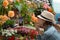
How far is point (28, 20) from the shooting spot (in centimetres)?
250

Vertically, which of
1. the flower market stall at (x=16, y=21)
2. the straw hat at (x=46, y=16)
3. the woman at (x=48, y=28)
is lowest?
the woman at (x=48, y=28)

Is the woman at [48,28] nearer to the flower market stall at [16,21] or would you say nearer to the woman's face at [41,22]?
the woman's face at [41,22]

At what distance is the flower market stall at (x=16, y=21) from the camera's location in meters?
2.16

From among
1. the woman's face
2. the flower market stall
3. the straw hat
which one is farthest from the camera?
the straw hat

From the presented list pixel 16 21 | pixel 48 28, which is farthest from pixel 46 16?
pixel 16 21

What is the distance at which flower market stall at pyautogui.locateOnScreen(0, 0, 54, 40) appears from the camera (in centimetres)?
216

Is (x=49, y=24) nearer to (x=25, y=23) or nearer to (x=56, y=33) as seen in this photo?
(x=56, y=33)

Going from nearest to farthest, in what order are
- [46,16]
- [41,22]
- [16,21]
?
1. [16,21]
2. [41,22]
3. [46,16]

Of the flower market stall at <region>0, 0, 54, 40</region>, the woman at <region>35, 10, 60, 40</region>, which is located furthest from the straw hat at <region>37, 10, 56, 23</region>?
the flower market stall at <region>0, 0, 54, 40</region>

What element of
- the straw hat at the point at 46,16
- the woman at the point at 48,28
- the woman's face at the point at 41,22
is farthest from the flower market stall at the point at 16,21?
the straw hat at the point at 46,16

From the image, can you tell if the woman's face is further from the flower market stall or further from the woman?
the flower market stall

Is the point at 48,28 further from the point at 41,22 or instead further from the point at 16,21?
the point at 16,21

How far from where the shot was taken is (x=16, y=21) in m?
2.33

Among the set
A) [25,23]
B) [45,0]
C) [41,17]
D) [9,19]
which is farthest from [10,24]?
[45,0]
